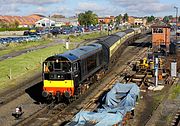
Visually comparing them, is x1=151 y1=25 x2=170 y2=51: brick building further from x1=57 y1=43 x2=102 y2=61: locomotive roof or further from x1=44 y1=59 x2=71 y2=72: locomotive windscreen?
x1=44 y1=59 x2=71 y2=72: locomotive windscreen

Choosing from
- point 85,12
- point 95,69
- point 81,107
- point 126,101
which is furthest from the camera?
point 85,12

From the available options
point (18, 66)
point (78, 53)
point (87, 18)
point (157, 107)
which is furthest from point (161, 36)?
point (87, 18)

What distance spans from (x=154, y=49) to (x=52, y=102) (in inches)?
1548

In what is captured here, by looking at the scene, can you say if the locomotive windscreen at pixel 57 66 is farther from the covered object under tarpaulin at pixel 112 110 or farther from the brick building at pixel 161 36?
the brick building at pixel 161 36

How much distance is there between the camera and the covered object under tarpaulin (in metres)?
17.2

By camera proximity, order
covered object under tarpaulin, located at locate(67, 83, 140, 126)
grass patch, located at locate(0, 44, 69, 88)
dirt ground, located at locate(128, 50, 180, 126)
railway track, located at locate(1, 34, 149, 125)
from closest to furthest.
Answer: covered object under tarpaulin, located at locate(67, 83, 140, 126) → dirt ground, located at locate(128, 50, 180, 126) → railway track, located at locate(1, 34, 149, 125) → grass patch, located at locate(0, 44, 69, 88)

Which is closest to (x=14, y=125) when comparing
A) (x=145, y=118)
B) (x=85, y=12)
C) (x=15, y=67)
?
(x=145, y=118)

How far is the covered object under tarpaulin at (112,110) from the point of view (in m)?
17.2

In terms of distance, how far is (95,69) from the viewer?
31.5 m

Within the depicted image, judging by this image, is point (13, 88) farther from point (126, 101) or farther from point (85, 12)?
point (85, 12)

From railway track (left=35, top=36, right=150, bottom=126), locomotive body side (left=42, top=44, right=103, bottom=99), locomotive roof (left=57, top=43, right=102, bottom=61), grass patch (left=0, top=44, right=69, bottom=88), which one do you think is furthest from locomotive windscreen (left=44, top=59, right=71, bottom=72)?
grass patch (left=0, top=44, right=69, bottom=88)

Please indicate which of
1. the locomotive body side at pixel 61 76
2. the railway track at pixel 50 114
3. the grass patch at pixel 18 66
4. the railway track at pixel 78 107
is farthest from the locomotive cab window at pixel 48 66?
the grass patch at pixel 18 66

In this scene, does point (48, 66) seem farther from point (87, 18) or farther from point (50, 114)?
point (87, 18)

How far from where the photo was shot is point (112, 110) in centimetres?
1948
